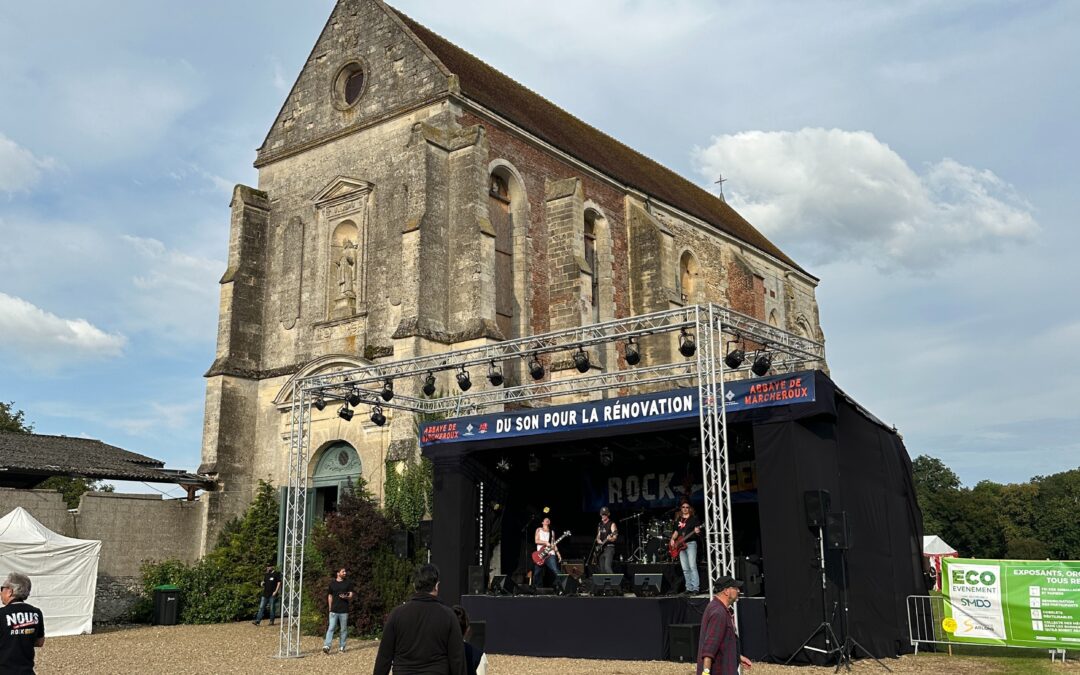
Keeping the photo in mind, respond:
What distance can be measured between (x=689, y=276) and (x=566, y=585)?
16040 millimetres

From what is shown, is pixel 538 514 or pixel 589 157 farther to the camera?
pixel 589 157

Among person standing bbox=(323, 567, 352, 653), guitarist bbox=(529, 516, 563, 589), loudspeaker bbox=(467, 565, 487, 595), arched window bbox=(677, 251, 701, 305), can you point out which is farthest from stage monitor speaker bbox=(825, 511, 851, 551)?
arched window bbox=(677, 251, 701, 305)

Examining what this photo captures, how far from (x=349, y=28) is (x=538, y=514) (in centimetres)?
1317

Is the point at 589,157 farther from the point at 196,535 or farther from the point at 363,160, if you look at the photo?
the point at 196,535

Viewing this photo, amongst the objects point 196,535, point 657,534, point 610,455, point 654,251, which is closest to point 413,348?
point 610,455

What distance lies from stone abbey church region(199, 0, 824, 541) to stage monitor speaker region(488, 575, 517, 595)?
3.70 m

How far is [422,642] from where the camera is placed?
526cm

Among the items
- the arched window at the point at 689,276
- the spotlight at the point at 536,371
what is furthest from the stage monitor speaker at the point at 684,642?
the arched window at the point at 689,276

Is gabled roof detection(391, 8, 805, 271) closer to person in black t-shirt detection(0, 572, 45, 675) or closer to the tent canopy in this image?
the tent canopy

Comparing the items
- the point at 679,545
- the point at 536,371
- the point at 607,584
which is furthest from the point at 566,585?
the point at 536,371

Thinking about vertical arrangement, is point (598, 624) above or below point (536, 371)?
below

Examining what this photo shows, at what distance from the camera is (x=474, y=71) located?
2502cm

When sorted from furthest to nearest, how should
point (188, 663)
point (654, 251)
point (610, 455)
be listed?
point (654, 251)
point (610, 455)
point (188, 663)

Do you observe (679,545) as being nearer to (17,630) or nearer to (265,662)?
(265,662)
